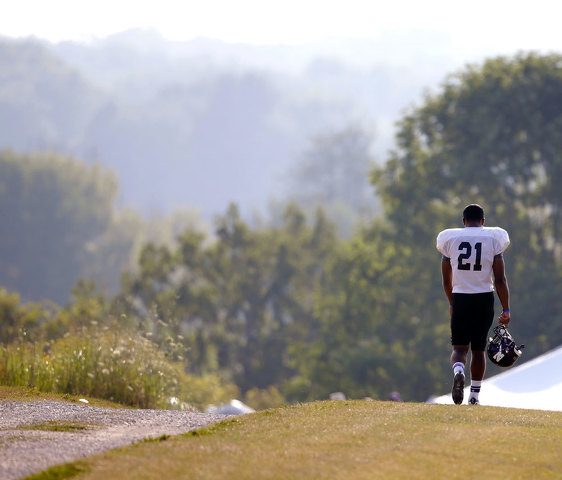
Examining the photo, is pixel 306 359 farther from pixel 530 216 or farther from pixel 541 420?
pixel 541 420

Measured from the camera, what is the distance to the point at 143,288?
44.5 m

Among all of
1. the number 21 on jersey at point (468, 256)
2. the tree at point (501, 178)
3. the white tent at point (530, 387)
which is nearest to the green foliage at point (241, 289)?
the tree at point (501, 178)

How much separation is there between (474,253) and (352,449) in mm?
3062

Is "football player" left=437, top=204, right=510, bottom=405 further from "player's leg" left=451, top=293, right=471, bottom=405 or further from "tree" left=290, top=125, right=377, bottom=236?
"tree" left=290, top=125, right=377, bottom=236

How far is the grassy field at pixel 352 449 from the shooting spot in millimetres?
6391

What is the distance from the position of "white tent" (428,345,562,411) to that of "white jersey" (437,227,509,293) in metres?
7.04

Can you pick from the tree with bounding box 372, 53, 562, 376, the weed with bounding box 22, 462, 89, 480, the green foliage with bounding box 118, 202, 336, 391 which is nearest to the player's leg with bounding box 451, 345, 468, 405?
the weed with bounding box 22, 462, 89, 480

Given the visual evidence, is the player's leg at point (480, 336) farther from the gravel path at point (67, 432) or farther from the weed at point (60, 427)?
the weed at point (60, 427)

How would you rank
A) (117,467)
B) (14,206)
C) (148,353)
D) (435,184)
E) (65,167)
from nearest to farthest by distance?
(117,467) → (148,353) → (435,184) → (14,206) → (65,167)

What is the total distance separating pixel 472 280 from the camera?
9.62m

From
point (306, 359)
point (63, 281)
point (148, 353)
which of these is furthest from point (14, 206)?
point (148, 353)

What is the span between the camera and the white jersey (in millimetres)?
9539

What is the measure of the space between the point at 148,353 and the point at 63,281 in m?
80.1

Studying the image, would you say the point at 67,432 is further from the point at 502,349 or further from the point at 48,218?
the point at 48,218
